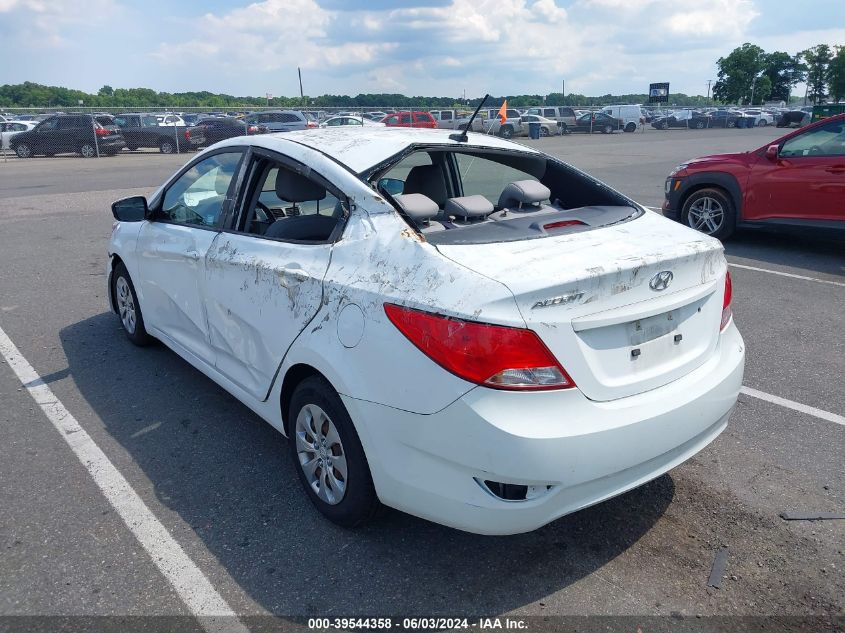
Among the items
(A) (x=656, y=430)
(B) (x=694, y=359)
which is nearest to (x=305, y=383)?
(A) (x=656, y=430)

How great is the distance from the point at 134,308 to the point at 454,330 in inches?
138

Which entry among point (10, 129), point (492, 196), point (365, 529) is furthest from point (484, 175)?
point (10, 129)

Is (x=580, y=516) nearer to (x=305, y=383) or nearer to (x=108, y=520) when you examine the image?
(x=305, y=383)

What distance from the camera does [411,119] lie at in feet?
111

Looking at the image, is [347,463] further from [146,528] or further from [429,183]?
[429,183]

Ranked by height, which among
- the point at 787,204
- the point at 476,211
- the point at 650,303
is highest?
the point at 476,211

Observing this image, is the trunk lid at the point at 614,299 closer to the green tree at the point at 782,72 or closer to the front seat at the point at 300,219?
the front seat at the point at 300,219

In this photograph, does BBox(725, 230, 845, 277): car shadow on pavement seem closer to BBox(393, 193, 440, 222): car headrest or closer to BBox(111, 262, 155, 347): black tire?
BBox(393, 193, 440, 222): car headrest

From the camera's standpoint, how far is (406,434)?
257 centimetres

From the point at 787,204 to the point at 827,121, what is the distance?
3.30ft

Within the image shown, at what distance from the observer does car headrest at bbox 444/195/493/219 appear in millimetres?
3508

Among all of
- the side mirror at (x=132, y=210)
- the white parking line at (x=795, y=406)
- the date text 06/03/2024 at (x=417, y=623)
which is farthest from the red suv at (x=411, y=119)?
the date text 06/03/2024 at (x=417, y=623)

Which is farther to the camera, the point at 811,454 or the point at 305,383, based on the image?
the point at 811,454

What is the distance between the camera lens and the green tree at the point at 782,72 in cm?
9250
